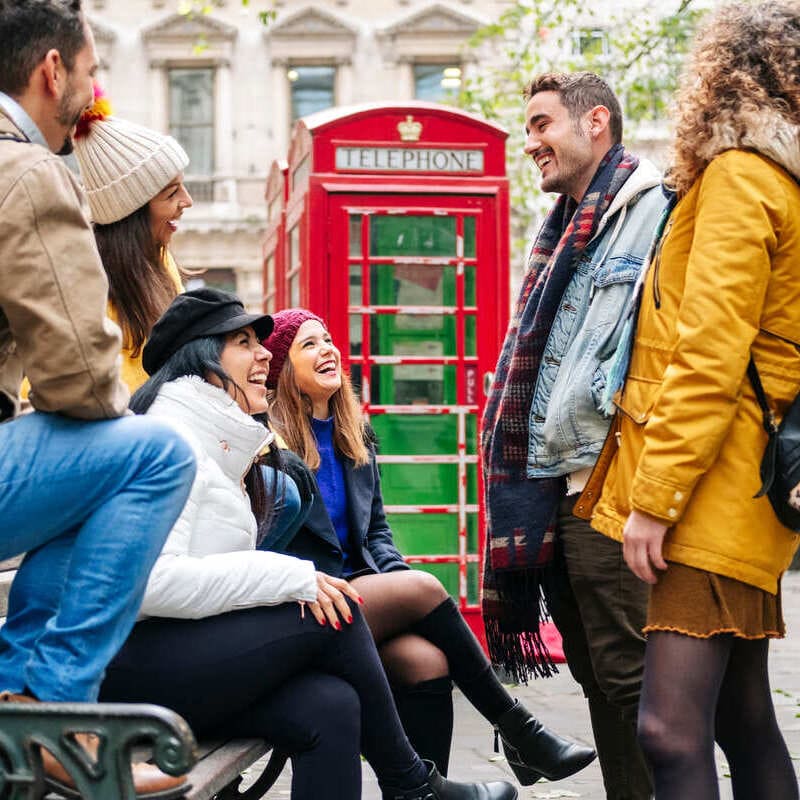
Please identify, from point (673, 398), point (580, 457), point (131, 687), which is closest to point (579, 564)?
point (580, 457)

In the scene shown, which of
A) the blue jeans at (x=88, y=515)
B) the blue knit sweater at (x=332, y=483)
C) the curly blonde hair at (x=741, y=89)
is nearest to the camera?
the blue jeans at (x=88, y=515)

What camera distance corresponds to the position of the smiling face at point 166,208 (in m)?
4.05

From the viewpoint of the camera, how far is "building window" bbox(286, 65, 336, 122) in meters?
27.3

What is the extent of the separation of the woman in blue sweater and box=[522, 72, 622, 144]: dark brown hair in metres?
1.24

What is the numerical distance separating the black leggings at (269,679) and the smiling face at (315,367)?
1.74 meters

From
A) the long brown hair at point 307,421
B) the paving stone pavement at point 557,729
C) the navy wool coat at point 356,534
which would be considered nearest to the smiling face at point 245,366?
the navy wool coat at point 356,534

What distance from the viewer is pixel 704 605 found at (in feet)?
9.54

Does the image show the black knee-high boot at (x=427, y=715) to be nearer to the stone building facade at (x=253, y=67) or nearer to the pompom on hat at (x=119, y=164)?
the pompom on hat at (x=119, y=164)

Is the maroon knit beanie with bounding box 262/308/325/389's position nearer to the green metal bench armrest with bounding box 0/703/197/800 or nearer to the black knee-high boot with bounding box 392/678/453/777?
the black knee-high boot with bounding box 392/678/453/777

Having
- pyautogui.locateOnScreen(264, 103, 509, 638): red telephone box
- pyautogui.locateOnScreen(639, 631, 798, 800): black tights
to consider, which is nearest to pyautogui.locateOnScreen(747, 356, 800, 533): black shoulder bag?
pyautogui.locateOnScreen(639, 631, 798, 800): black tights

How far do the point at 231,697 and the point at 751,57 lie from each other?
1.58 meters

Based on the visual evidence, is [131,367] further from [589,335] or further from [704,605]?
[704,605]

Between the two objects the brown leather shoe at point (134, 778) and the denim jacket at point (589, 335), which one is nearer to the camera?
the brown leather shoe at point (134, 778)

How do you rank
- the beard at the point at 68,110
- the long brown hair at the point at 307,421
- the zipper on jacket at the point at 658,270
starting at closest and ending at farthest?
the beard at the point at 68,110
the zipper on jacket at the point at 658,270
the long brown hair at the point at 307,421
